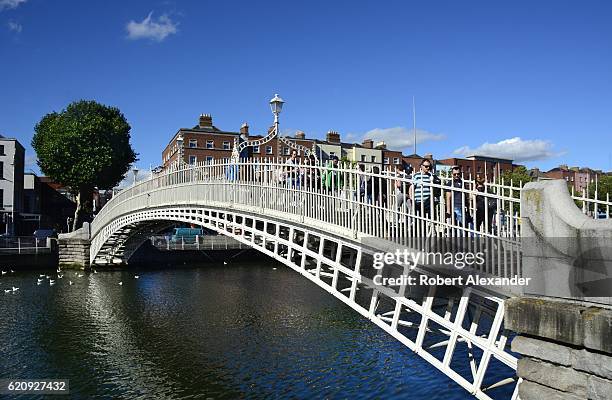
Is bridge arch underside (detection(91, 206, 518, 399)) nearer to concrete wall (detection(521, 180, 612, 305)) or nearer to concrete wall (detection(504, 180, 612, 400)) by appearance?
concrete wall (detection(504, 180, 612, 400))

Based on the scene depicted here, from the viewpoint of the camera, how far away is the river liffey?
10203 millimetres

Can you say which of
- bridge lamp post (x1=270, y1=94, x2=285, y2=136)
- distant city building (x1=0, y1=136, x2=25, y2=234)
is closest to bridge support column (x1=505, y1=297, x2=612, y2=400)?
bridge lamp post (x1=270, y1=94, x2=285, y2=136)

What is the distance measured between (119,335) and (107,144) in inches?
1195

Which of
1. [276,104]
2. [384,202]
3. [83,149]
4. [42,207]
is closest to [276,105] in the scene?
[276,104]

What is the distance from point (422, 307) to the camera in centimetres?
737

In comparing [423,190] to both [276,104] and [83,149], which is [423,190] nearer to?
[276,104]

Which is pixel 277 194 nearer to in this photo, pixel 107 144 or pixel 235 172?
pixel 235 172

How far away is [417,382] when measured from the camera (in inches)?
403

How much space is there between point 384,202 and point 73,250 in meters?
28.2

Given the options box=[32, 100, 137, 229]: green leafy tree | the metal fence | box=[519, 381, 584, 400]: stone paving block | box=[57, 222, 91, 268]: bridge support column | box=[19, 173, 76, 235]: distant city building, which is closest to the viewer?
box=[519, 381, 584, 400]: stone paving block

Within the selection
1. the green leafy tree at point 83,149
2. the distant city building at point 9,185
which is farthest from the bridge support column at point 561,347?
the distant city building at point 9,185

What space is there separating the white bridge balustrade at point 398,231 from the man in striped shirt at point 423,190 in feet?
0.08

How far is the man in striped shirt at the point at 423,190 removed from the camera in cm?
712

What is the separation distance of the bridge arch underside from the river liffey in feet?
3.18
